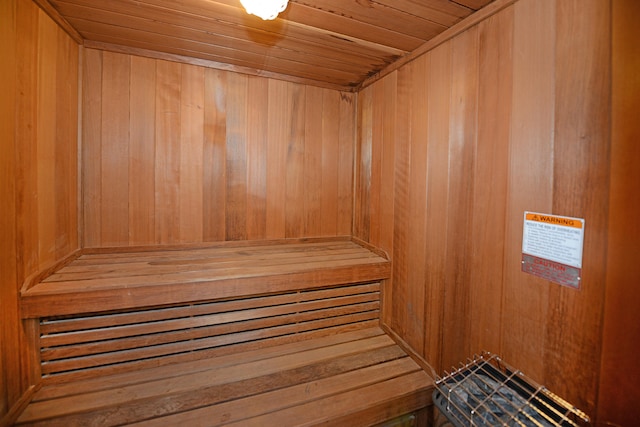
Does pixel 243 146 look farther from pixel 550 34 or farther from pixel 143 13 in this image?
pixel 550 34

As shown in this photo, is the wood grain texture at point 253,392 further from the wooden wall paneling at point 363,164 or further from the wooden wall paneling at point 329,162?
the wooden wall paneling at point 329,162

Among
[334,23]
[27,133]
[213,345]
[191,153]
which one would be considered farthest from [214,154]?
[213,345]

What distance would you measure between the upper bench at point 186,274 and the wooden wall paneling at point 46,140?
0.53 ft

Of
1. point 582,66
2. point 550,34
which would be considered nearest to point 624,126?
point 582,66

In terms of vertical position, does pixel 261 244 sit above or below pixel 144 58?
below

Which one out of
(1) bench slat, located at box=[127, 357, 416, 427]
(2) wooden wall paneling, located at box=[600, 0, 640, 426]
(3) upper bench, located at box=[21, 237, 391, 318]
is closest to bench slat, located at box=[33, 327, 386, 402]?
(1) bench slat, located at box=[127, 357, 416, 427]

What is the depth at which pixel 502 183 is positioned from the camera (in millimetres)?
1154

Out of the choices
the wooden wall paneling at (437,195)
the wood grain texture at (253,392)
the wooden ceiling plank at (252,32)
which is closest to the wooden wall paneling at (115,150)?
the wooden ceiling plank at (252,32)

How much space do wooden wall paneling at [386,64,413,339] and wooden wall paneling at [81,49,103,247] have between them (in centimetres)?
200

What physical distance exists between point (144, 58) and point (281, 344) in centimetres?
213

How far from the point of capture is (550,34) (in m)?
0.97

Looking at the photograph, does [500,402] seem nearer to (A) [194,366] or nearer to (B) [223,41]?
(A) [194,366]

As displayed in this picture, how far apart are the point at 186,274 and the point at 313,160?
1353 millimetres

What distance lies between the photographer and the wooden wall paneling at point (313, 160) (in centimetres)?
232
